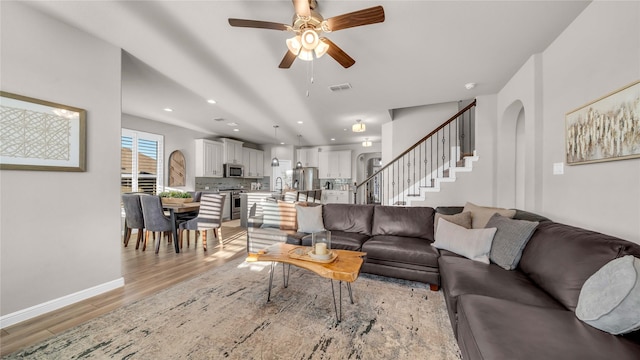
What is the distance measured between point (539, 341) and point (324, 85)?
3456 mm

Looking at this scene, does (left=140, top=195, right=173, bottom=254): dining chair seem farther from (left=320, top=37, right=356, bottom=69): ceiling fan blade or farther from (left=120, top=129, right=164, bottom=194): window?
(left=320, top=37, right=356, bottom=69): ceiling fan blade

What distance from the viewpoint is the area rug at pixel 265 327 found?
1629 millimetres

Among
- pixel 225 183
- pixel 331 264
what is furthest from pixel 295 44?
pixel 225 183

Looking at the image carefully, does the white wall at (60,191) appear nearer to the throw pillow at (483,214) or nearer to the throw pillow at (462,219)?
the throw pillow at (462,219)

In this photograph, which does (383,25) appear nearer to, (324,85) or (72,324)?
(324,85)

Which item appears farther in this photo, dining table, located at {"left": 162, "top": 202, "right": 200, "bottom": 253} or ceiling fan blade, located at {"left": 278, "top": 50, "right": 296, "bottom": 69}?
dining table, located at {"left": 162, "top": 202, "right": 200, "bottom": 253}

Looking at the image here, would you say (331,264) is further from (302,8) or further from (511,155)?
(511,155)

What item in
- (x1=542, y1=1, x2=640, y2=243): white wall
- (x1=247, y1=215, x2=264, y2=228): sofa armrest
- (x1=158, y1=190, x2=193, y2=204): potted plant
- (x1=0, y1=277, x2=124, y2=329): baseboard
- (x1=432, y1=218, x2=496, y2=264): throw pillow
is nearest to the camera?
(x1=542, y1=1, x2=640, y2=243): white wall

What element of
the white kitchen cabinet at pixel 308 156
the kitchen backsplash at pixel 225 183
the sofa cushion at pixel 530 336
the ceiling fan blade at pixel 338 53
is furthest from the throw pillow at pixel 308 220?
the white kitchen cabinet at pixel 308 156

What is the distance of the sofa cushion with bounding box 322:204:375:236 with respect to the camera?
345cm

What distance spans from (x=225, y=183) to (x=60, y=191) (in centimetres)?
561

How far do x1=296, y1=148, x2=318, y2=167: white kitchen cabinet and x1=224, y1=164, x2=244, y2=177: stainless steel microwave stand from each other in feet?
7.51

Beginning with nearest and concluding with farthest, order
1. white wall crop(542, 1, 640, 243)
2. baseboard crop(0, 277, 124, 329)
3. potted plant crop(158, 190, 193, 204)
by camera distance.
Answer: white wall crop(542, 1, 640, 243)
baseboard crop(0, 277, 124, 329)
potted plant crop(158, 190, 193, 204)

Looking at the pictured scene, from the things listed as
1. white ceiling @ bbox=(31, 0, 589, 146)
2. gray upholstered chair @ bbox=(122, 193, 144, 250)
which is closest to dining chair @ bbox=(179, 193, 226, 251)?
gray upholstered chair @ bbox=(122, 193, 144, 250)
